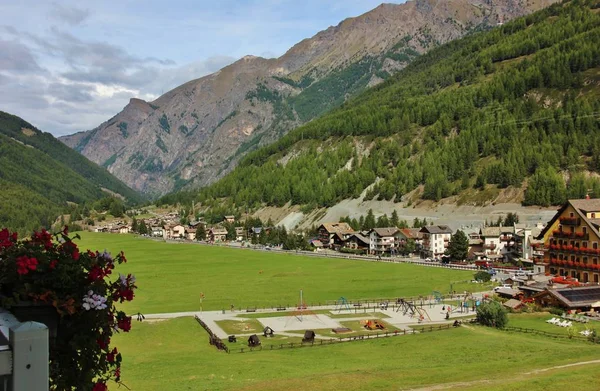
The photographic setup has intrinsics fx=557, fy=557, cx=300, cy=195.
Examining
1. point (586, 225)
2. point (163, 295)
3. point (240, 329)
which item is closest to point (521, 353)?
point (240, 329)

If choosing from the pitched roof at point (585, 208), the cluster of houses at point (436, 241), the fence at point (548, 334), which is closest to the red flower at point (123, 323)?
the fence at point (548, 334)

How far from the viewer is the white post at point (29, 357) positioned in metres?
6.87

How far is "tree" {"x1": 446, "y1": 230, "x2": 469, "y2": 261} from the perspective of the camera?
5207 inches

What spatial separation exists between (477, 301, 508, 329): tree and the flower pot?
5608 cm

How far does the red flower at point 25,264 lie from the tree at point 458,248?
13067 cm

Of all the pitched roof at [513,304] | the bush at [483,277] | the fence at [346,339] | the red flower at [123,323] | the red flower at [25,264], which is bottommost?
the fence at [346,339]

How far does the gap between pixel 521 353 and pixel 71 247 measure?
41.6 metres

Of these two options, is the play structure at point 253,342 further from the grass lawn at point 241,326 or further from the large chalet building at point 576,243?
the large chalet building at point 576,243

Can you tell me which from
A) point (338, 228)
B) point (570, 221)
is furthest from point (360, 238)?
point (570, 221)

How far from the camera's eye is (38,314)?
8.88 m

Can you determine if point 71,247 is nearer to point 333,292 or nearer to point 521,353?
point 521,353

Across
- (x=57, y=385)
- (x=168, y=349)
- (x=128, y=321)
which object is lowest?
(x=168, y=349)

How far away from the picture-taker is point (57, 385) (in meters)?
9.19

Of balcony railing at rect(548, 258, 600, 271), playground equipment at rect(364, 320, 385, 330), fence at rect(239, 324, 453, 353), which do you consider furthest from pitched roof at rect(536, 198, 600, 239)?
playground equipment at rect(364, 320, 385, 330)
